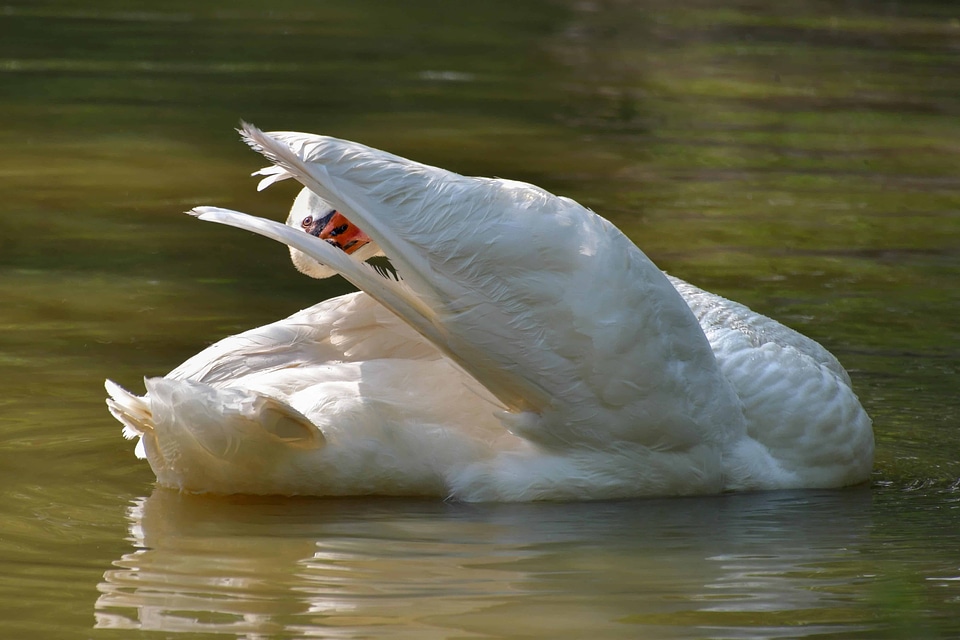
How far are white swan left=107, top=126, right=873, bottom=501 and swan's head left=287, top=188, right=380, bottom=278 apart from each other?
0.03ft

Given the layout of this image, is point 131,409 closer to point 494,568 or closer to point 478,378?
point 478,378

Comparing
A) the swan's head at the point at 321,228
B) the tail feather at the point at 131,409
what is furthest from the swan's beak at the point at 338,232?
the tail feather at the point at 131,409

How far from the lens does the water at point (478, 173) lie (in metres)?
4.52

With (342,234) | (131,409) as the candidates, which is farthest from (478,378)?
(131,409)

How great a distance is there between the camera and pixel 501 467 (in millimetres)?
5277

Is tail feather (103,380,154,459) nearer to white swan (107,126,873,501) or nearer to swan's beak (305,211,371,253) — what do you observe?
white swan (107,126,873,501)

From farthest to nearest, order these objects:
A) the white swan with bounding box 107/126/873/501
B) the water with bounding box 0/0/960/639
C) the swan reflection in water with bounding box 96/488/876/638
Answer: the white swan with bounding box 107/126/873/501
the water with bounding box 0/0/960/639
the swan reflection in water with bounding box 96/488/876/638

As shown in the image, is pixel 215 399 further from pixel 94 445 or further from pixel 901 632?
pixel 901 632

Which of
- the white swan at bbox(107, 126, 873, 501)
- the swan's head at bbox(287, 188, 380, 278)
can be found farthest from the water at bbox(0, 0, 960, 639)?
the swan's head at bbox(287, 188, 380, 278)

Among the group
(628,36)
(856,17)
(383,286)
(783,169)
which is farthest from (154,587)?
(856,17)

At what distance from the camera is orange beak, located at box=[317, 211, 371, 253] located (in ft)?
17.3

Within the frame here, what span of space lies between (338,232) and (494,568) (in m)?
1.17

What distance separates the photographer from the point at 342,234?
209 inches

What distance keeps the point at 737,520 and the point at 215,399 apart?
1.58m
